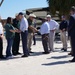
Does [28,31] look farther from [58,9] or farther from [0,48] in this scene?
[58,9]

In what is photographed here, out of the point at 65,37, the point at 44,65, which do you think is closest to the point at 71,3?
the point at 65,37

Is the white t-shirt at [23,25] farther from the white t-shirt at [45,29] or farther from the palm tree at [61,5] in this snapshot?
the palm tree at [61,5]

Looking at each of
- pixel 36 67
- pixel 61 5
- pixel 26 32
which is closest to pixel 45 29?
pixel 26 32

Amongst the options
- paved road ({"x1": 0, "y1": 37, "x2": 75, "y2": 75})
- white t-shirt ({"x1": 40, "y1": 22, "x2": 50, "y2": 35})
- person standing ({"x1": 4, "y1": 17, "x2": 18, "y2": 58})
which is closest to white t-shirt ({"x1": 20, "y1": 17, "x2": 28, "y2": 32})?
person standing ({"x1": 4, "y1": 17, "x2": 18, "y2": 58})

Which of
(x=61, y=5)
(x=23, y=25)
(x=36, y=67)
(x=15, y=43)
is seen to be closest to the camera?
(x=36, y=67)

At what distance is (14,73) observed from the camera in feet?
30.8

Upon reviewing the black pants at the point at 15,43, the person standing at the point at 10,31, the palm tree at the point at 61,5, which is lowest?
the black pants at the point at 15,43

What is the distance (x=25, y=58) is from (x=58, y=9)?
47.5ft

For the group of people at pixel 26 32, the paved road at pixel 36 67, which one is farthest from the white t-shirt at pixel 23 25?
the paved road at pixel 36 67

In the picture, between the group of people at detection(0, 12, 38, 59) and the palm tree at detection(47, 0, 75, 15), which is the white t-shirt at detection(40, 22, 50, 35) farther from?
the palm tree at detection(47, 0, 75, 15)

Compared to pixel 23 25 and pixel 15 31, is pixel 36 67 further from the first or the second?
pixel 23 25

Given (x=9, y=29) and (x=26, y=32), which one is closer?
(x=9, y=29)

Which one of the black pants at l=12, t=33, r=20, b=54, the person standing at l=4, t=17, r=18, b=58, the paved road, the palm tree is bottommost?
the paved road

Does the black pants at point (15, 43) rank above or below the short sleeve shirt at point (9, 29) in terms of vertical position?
below
